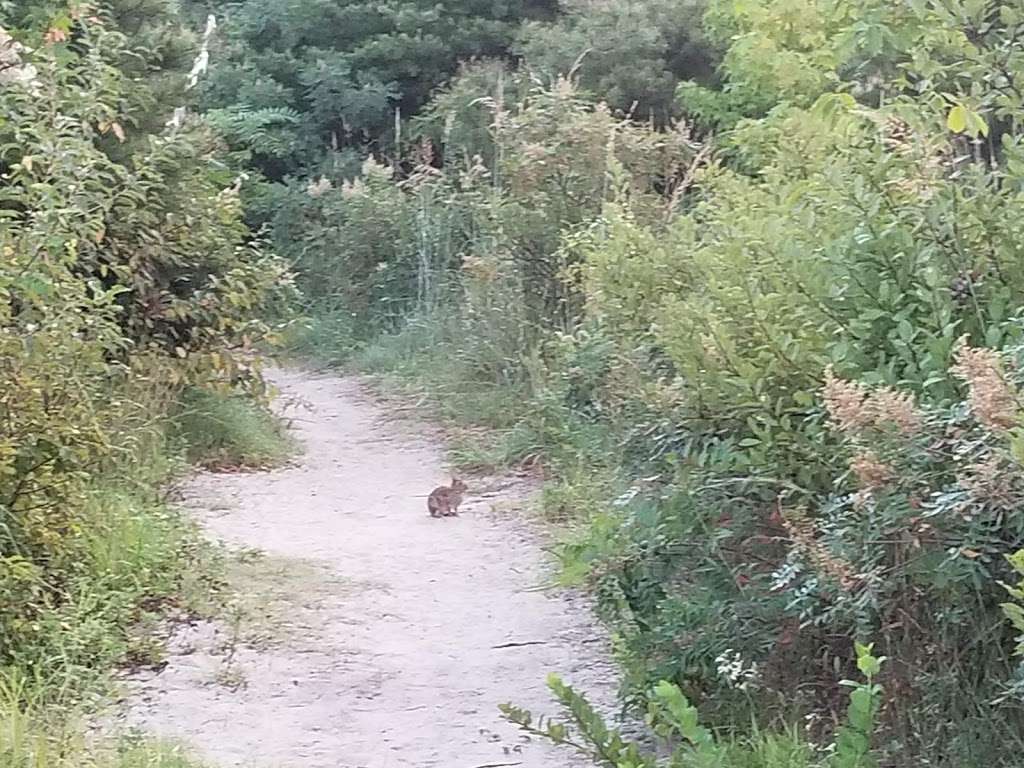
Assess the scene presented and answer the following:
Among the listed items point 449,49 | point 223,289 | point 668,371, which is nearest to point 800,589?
point 668,371

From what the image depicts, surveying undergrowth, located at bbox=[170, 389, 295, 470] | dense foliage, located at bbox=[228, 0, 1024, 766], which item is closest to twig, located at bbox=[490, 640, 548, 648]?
dense foliage, located at bbox=[228, 0, 1024, 766]

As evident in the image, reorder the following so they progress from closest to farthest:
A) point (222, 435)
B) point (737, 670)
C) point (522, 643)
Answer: point (737, 670) < point (522, 643) < point (222, 435)

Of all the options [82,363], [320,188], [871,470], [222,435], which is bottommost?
[222,435]

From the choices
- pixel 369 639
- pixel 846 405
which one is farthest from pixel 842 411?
pixel 369 639

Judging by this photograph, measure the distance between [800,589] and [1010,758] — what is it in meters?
0.54

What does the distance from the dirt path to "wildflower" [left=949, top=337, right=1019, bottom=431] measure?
5.20ft

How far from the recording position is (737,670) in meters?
3.16

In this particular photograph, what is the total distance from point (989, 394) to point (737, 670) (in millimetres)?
1100

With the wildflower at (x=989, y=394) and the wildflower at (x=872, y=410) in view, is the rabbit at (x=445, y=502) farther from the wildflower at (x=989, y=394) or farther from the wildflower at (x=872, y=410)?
the wildflower at (x=989, y=394)

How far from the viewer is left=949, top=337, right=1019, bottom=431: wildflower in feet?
7.62

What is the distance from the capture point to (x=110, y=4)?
25.3 feet

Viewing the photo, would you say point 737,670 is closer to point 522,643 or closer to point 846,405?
point 846,405

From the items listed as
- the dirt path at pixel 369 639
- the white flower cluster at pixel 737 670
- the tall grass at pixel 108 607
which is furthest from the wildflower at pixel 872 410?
the tall grass at pixel 108 607

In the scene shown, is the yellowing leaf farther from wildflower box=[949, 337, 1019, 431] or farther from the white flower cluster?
the white flower cluster
